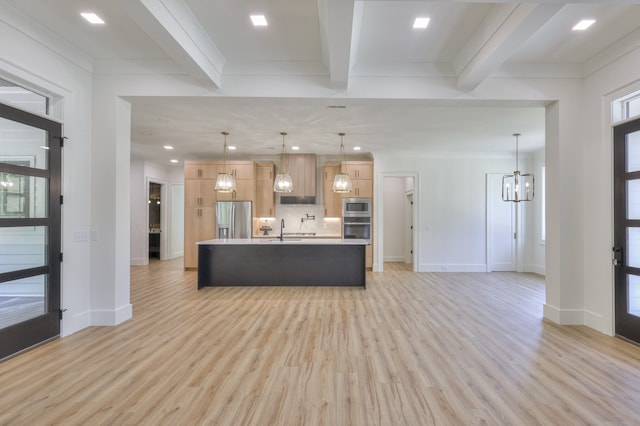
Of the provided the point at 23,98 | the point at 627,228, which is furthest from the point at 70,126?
the point at 627,228

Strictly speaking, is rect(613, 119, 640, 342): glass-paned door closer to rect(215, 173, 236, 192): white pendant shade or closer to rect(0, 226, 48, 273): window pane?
rect(215, 173, 236, 192): white pendant shade

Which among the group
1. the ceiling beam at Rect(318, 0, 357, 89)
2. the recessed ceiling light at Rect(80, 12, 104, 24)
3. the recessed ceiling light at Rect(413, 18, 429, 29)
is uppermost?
the recessed ceiling light at Rect(80, 12, 104, 24)

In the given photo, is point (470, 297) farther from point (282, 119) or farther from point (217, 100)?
point (217, 100)

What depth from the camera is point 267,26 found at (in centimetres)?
298

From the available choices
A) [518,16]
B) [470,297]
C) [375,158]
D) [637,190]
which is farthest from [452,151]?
[518,16]

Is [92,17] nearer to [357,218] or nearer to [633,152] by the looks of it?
[633,152]

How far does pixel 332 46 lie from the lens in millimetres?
2816

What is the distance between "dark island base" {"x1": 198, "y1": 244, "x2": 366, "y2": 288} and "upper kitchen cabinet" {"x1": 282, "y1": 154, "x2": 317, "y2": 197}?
242cm

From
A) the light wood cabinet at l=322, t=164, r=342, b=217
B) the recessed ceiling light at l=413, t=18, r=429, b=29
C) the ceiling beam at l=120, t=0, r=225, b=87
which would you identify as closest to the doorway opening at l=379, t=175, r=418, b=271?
the light wood cabinet at l=322, t=164, r=342, b=217

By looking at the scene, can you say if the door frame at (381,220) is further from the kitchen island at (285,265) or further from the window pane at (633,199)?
the window pane at (633,199)

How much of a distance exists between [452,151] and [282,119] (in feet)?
14.7

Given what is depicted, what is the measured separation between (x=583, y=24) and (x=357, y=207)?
515 cm

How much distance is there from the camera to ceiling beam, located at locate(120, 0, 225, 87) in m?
2.37

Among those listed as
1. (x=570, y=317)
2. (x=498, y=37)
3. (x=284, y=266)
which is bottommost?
(x=570, y=317)
